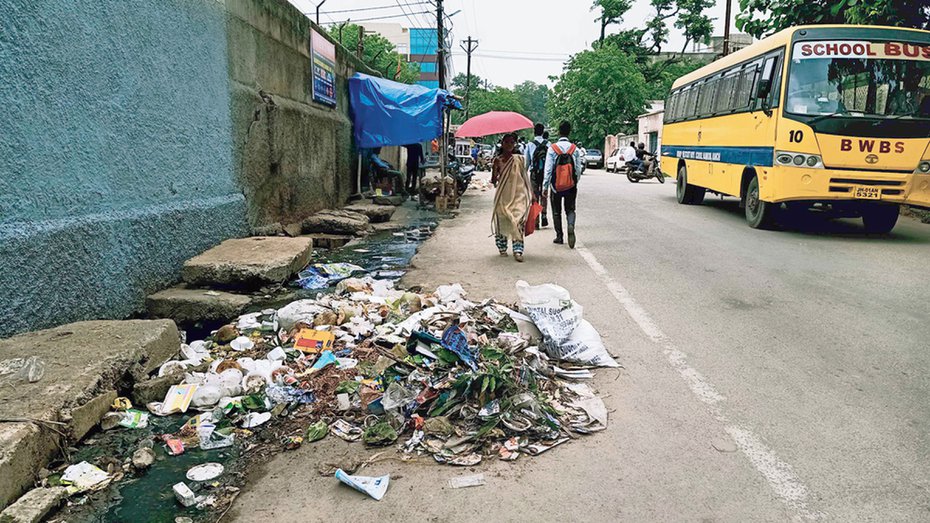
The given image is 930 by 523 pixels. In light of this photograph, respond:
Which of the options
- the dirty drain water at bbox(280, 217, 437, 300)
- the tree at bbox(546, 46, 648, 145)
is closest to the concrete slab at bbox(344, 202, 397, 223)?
the dirty drain water at bbox(280, 217, 437, 300)

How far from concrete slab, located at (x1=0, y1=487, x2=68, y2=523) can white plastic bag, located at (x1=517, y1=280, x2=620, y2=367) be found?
2.94 meters

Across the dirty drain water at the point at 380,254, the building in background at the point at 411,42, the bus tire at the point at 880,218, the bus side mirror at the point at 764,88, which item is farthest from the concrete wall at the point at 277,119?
the building in background at the point at 411,42

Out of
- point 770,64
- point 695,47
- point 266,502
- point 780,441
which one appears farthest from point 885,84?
point 695,47

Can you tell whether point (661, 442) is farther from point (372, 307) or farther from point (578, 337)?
point (372, 307)

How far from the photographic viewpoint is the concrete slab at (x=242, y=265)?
583cm

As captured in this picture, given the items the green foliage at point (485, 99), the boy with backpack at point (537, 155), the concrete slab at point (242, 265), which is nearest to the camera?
the concrete slab at point (242, 265)

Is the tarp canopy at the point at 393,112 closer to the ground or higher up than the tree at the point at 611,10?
closer to the ground

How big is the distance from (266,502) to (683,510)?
181 cm

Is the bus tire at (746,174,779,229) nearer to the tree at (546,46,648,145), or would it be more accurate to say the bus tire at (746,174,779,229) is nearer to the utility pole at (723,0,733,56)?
the utility pole at (723,0,733,56)

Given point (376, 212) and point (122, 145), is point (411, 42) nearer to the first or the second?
point (376, 212)

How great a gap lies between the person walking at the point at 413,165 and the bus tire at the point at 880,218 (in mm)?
10312

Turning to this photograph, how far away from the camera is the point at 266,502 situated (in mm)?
2760

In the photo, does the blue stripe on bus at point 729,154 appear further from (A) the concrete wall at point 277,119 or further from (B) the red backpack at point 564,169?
(A) the concrete wall at point 277,119

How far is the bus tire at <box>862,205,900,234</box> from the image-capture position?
10.0m
